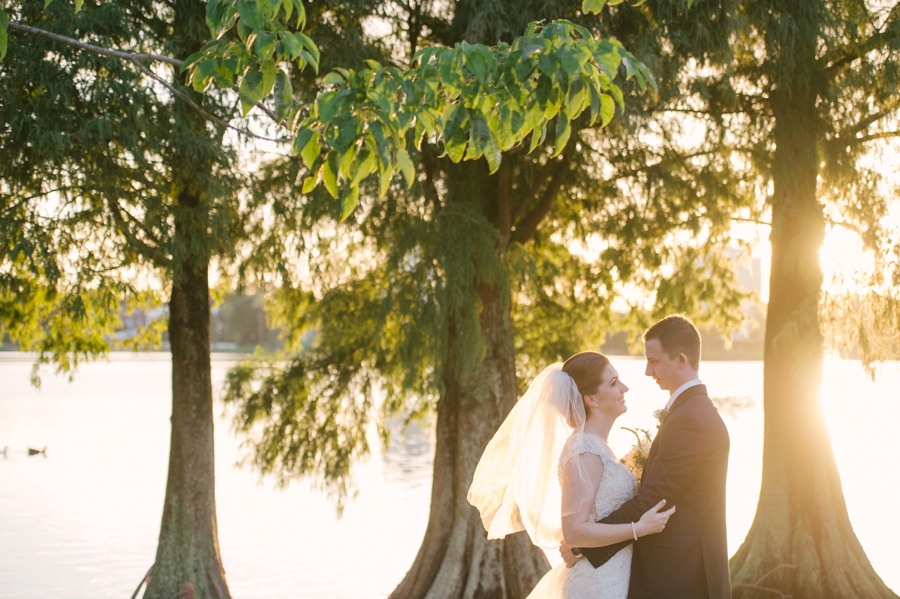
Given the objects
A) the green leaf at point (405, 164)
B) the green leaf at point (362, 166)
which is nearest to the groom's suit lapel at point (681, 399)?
the green leaf at point (405, 164)

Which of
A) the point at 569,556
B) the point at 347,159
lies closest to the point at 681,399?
the point at 569,556

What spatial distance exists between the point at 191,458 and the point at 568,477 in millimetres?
6182

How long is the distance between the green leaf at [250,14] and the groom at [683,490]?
72.8 inches

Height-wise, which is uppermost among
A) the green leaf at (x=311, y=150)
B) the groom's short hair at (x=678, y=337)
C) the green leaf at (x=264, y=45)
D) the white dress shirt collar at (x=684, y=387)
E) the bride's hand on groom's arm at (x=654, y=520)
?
the green leaf at (x=264, y=45)

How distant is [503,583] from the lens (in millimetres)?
8789

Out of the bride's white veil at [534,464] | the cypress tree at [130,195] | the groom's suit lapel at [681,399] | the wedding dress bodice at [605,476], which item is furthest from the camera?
the cypress tree at [130,195]

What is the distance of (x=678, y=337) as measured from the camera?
3426 mm

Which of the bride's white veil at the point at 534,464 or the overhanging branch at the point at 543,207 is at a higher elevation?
the overhanging branch at the point at 543,207

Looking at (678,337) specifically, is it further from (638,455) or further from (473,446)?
(473,446)

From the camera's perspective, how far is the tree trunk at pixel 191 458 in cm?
870

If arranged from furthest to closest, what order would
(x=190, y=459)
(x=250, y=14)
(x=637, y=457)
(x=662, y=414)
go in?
1. (x=190, y=459)
2. (x=637, y=457)
3. (x=662, y=414)
4. (x=250, y=14)

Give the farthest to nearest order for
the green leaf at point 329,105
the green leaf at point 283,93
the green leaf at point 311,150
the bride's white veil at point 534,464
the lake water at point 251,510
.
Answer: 1. the lake water at point 251,510
2. the bride's white veil at point 534,464
3. the green leaf at point 283,93
4. the green leaf at point 311,150
5. the green leaf at point 329,105

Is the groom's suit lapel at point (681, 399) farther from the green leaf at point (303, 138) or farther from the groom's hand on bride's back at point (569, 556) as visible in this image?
the green leaf at point (303, 138)

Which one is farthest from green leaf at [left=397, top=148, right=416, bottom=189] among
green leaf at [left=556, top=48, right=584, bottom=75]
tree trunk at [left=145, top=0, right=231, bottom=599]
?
tree trunk at [left=145, top=0, right=231, bottom=599]
